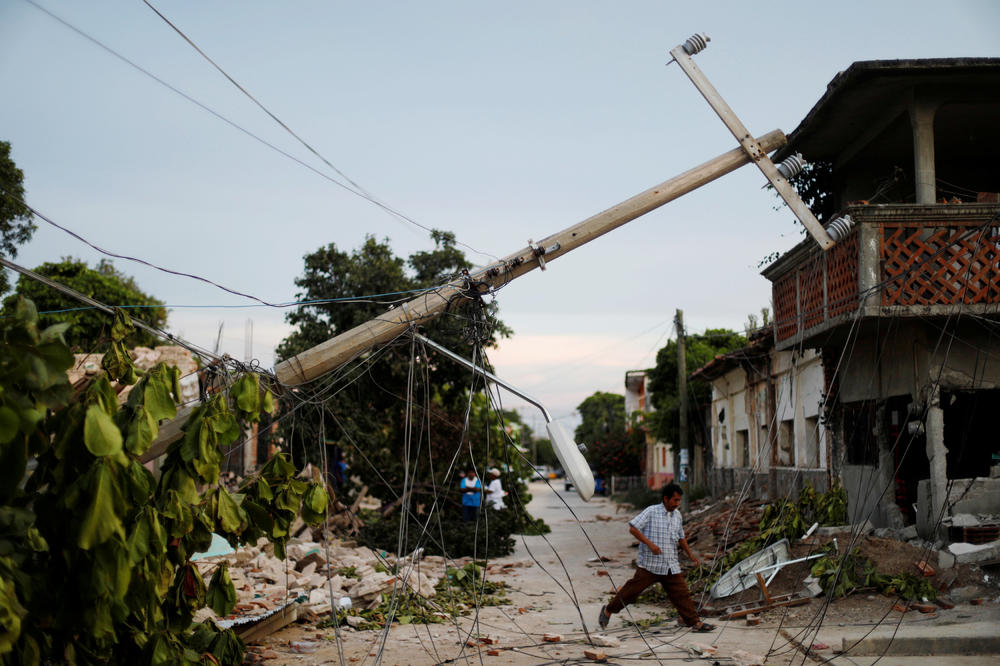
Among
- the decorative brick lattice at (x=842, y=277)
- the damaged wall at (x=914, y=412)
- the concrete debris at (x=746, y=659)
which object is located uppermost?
the decorative brick lattice at (x=842, y=277)

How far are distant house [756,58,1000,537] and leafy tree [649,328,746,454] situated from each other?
1488cm

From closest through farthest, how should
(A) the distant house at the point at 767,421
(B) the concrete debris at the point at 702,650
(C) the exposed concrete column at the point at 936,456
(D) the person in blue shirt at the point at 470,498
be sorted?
(B) the concrete debris at the point at 702,650
(C) the exposed concrete column at the point at 936,456
(A) the distant house at the point at 767,421
(D) the person in blue shirt at the point at 470,498

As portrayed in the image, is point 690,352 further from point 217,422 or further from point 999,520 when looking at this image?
point 217,422

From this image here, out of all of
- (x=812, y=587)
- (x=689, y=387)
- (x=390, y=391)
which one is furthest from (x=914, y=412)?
(x=689, y=387)

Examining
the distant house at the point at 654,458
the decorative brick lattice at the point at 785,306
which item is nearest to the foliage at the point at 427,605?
the decorative brick lattice at the point at 785,306

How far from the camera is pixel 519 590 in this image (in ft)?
42.3

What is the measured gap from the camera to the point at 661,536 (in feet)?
29.9

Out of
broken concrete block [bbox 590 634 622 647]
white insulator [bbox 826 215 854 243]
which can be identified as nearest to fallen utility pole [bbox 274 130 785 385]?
white insulator [bbox 826 215 854 243]

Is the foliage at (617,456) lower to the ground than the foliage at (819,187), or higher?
lower

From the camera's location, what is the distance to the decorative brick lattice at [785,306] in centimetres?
1313

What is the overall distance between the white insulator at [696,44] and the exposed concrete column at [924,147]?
159 inches

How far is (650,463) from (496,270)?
37523mm

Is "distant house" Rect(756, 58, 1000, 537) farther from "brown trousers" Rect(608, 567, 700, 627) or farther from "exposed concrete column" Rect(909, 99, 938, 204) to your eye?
"brown trousers" Rect(608, 567, 700, 627)

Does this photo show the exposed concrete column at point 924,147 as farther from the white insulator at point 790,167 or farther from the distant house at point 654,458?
the distant house at point 654,458
